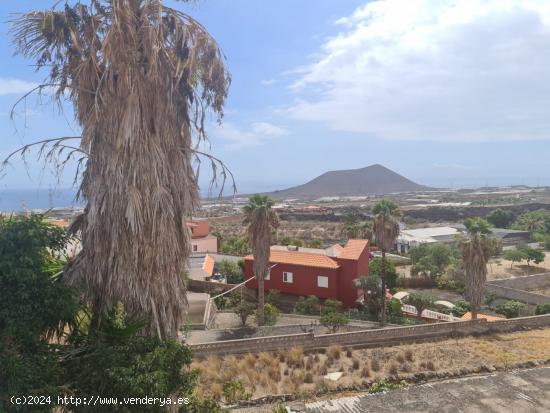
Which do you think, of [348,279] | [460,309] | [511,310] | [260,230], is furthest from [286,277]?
[511,310]

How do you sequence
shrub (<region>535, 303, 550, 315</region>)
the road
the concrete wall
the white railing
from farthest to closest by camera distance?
shrub (<region>535, 303, 550, 315</region>) → the white railing → the concrete wall → the road

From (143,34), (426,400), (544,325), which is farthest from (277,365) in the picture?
(544,325)

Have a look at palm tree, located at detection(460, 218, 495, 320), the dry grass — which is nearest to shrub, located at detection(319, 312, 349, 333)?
the dry grass

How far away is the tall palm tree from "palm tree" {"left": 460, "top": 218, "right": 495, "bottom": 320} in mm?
19937

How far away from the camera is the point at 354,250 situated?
89.7ft

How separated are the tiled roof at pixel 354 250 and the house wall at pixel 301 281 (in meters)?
1.40

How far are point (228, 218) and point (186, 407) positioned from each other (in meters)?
96.7

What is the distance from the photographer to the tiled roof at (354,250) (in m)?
26.5

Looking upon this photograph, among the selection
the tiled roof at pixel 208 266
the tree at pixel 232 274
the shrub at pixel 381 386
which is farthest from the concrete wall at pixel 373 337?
the tiled roof at pixel 208 266

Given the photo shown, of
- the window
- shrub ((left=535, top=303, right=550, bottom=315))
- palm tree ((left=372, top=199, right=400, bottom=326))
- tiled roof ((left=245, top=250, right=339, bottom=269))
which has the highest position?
palm tree ((left=372, top=199, right=400, bottom=326))

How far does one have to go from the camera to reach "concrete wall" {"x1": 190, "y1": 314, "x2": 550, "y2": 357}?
→ 15630mm

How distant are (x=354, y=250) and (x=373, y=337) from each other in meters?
10.1

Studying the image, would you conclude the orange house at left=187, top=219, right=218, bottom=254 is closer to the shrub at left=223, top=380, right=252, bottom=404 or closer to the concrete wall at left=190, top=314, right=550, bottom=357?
the concrete wall at left=190, top=314, right=550, bottom=357

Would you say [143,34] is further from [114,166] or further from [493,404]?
[493,404]
